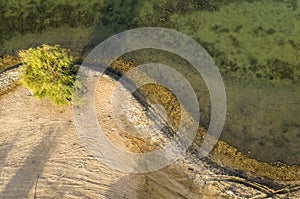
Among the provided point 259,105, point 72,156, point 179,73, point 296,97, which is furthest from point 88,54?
point 296,97

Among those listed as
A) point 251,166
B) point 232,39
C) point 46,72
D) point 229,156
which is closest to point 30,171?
point 46,72

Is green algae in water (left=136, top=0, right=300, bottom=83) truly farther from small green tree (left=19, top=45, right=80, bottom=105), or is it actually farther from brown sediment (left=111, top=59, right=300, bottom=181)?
small green tree (left=19, top=45, right=80, bottom=105)

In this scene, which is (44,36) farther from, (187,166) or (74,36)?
(187,166)

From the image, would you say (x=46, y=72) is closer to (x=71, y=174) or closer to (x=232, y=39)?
(x=71, y=174)

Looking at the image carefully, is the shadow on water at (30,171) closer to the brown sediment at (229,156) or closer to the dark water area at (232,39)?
the brown sediment at (229,156)

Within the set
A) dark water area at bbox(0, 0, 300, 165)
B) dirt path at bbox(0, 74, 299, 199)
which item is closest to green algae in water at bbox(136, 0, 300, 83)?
dark water area at bbox(0, 0, 300, 165)

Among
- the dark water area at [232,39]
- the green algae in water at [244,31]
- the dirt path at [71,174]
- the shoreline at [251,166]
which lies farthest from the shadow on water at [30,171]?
the green algae in water at [244,31]

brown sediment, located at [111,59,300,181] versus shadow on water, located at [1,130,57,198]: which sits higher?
brown sediment, located at [111,59,300,181]
